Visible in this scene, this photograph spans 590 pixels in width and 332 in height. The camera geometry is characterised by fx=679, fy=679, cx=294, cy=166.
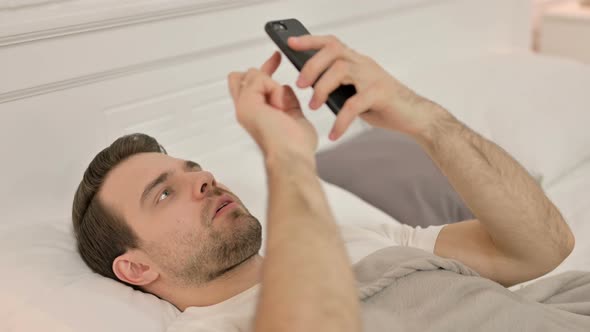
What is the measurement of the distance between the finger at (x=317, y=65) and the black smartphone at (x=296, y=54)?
0.02 metres

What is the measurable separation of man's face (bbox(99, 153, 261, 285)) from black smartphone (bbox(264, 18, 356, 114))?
1.08ft

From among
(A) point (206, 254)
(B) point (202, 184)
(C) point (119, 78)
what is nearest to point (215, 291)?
(A) point (206, 254)

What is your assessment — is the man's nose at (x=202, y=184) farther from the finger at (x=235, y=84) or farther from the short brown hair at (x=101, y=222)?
the finger at (x=235, y=84)

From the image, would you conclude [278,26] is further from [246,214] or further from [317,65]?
[246,214]

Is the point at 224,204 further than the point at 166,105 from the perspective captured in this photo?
No

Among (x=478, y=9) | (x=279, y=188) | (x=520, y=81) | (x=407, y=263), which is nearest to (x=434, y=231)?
(x=407, y=263)

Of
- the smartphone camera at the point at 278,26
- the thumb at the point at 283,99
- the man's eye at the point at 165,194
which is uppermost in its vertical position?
the smartphone camera at the point at 278,26

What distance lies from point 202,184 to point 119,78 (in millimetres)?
366

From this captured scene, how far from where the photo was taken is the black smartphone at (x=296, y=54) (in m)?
1.06

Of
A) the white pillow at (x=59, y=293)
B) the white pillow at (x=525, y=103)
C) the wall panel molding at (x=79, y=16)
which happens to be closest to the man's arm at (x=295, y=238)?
the white pillow at (x=59, y=293)

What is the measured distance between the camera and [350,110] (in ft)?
3.41

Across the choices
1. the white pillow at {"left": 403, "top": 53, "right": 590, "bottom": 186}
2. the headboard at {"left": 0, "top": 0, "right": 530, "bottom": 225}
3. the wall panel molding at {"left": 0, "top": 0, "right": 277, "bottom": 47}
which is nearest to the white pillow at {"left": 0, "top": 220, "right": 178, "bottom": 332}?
the headboard at {"left": 0, "top": 0, "right": 530, "bottom": 225}

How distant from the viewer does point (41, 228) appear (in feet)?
4.36

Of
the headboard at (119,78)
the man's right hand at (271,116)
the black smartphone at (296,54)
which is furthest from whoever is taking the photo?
the headboard at (119,78)
